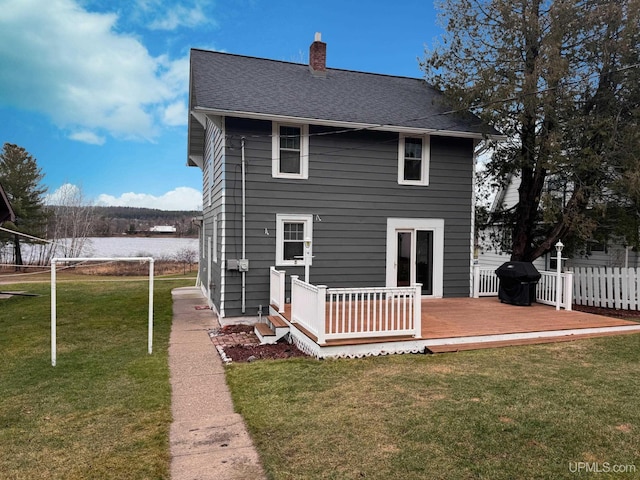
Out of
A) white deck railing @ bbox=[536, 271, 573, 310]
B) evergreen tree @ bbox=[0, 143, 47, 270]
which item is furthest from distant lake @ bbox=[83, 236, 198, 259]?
white deck railing @ bbox=[536, 271, 573, 310]

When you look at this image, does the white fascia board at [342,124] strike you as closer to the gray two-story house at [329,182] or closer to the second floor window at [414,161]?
the gray two-story house at [329,182]

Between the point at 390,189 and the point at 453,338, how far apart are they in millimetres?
4438

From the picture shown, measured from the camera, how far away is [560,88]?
998 cm

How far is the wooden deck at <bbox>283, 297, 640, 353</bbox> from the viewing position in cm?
689

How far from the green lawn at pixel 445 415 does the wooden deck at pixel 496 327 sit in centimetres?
37

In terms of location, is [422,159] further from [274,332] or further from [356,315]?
[274,332]

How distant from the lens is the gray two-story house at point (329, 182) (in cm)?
923

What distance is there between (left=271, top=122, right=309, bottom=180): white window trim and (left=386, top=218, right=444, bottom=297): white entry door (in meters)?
2.51

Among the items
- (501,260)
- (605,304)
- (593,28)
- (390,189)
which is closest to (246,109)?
(390,189)

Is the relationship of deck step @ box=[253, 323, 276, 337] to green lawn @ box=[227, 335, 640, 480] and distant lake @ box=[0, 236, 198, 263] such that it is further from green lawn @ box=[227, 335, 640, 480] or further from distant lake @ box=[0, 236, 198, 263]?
distant lake @ box=[0, 236, 198, 263]

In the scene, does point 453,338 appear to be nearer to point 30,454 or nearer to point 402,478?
point 402,478

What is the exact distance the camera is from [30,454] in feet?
11.8

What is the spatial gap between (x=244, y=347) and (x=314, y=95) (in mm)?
6492

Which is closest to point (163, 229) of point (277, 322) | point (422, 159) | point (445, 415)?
point (422, 159)
